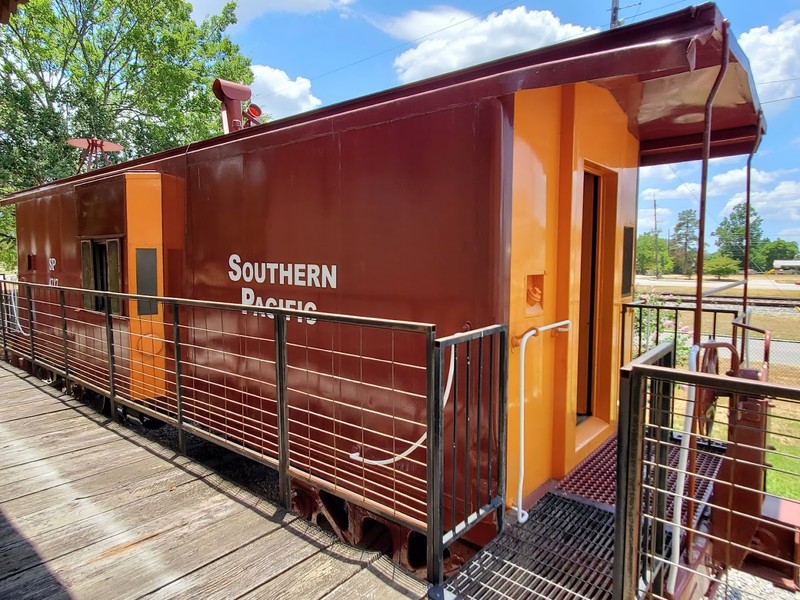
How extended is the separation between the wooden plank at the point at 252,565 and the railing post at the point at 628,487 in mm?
1349

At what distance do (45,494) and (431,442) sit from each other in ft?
7.90

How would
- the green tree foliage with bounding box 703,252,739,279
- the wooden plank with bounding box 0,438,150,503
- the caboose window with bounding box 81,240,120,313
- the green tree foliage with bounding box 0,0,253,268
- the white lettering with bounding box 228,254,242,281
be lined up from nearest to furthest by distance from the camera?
the wooden plank with bounding box 0,438,150,503, the white lettering with bounding box 228,254,242,281, the caboose window with bounding box 81,240,120,313, the green tree foliage with bounding box 0,0,253,268, the green tree foliage with bounding box 703,252,739,279

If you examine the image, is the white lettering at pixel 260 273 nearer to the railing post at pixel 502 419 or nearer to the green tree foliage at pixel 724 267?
the railing post at pixel 502 419

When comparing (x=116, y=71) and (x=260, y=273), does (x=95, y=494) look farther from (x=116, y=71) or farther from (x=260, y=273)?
(x=116, y=71)

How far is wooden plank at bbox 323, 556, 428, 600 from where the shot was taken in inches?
81.6

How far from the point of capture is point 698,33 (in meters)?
1.92

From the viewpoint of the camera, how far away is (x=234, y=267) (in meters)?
4.07

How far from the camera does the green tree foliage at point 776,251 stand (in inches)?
2151

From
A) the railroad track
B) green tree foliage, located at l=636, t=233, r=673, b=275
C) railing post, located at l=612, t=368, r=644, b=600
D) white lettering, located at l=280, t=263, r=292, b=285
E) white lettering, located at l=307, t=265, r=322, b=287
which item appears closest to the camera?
railing post, located at l=612, t=368, r=644, b=600

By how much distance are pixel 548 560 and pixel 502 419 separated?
2.17ft

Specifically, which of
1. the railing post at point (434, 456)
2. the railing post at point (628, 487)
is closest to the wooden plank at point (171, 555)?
the railing post at point (434, 456)

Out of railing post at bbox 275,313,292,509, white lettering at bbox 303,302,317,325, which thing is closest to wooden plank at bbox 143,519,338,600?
railing post at bbox 275,313,292,509

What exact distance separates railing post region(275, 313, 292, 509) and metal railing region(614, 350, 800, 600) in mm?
1733

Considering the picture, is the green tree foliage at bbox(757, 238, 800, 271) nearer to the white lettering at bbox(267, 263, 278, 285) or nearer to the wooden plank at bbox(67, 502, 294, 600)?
the white lettering at bbox(267, 263, 278, 285)
